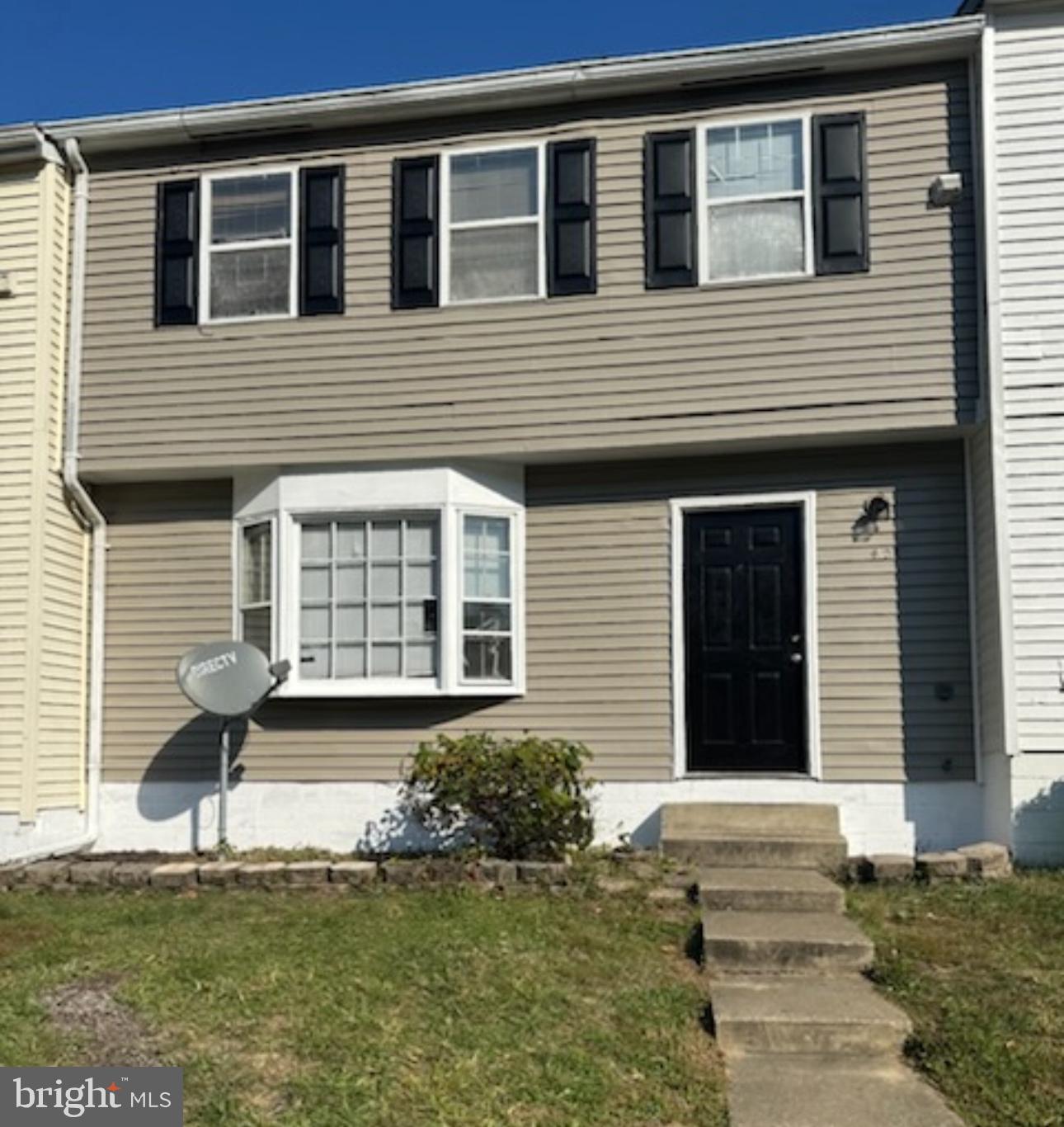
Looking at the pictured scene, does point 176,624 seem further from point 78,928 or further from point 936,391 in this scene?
point 936,391

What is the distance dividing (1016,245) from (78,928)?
6.68 meters

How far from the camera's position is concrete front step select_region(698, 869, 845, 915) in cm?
633

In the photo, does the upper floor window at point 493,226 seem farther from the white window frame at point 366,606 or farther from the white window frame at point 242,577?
the white window frame at point 242,577

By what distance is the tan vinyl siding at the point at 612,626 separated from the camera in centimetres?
809

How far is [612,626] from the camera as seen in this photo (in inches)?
336

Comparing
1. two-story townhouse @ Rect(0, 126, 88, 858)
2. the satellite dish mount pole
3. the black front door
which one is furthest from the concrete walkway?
two-story townhouse @ Rect(0, 126, 88, 858)

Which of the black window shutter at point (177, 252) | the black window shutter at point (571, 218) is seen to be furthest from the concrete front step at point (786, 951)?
the black window shutter at point (177, 252)

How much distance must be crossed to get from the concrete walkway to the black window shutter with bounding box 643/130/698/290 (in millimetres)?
3522

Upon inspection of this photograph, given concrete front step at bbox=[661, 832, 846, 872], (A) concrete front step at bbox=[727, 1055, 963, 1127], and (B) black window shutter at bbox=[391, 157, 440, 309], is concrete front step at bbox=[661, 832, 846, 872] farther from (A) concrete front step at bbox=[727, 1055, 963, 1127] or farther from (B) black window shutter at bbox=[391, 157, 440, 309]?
(B) black window shutter at bbox=[391, 157, 440, 309]

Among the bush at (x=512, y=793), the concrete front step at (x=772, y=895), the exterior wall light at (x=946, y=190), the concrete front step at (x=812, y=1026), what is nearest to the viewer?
the concrete front step at (x=812, y=1026)

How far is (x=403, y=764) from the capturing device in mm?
8555

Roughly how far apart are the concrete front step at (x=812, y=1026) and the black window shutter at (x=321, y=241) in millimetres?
5638

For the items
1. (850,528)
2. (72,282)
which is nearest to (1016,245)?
(850,528)

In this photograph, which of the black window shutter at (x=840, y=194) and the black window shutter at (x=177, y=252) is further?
the black window shutter at (x=177, y=252)
